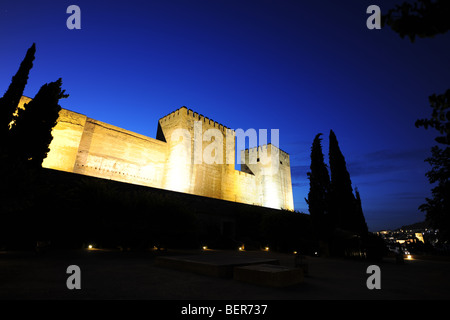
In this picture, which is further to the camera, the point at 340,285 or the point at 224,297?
the point at 340,285

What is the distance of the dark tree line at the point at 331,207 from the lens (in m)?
11.6

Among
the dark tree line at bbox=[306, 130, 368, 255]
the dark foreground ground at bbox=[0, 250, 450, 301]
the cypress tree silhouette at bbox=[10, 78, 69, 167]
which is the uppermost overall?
the cypress tree silhouette at bbox=[10, 78, 69, 167]

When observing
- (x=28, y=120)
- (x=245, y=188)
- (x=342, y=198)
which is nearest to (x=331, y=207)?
(x=342, y=198)

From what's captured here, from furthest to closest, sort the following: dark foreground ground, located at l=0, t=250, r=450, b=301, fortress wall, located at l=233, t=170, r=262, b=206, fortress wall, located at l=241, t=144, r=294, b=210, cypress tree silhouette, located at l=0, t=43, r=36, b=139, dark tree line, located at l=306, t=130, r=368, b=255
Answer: fortress wall, located at l=241, t=144, r=294, b=210 → fortress wall, located at l=233, t=170, r=262, b=206 → dark tree line, located at l=306, t=130, r=368, b=255 → cypress tree silhouette, located at l=0, t=43, r=36, b=139 → dark foreground ground, located at l=0, t=250, r=450, b=301

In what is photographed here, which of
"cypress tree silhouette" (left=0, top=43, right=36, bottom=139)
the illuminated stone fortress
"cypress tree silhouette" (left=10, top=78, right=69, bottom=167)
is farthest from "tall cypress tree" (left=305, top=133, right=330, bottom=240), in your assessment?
"cypress tree silhouette" (left=0, top=43, right=36, bottom=139)

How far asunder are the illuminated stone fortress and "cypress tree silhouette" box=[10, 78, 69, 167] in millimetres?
5541

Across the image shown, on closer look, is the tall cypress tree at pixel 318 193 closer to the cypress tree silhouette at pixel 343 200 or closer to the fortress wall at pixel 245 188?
the cypress tree silhouette at pixel 343 200

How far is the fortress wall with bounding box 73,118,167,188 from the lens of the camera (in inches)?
665

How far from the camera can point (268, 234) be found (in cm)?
1414

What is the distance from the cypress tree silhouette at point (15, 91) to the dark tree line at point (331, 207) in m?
15.5

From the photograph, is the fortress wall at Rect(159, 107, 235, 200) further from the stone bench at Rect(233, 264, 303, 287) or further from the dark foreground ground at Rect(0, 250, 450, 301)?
the stone bench at Rect(233, 264, 303, 287)

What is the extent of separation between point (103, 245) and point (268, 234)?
9.39 metres
